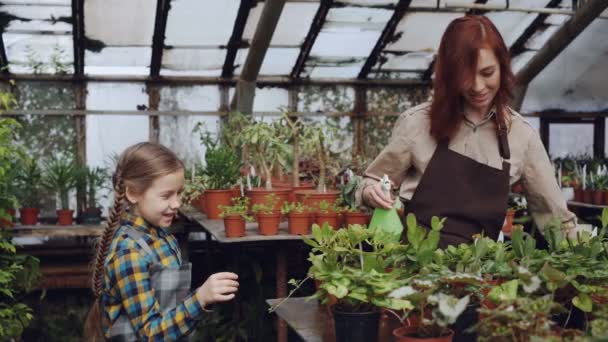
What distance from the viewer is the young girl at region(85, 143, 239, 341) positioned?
189 centimetres

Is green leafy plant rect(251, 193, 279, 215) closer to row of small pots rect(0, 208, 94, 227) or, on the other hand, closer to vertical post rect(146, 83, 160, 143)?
row of small pots rect(0, 208, 94, 227)

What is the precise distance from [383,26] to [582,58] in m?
2.32

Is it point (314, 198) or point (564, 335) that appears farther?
point (314, 198)

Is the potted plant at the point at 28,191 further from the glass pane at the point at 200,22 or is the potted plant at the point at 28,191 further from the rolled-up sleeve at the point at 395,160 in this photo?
the rolled-up sleeve at the point at 395,160

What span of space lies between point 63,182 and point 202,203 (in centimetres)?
203

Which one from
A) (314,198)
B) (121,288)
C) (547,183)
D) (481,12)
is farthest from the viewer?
(481,12)

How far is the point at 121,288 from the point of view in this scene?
1912mm

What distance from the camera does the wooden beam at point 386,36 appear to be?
7091 millimetres

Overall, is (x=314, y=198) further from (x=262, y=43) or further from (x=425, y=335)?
(x=425, y=335)

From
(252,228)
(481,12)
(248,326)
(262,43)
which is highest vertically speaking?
(481,12)

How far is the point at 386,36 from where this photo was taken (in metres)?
7.51

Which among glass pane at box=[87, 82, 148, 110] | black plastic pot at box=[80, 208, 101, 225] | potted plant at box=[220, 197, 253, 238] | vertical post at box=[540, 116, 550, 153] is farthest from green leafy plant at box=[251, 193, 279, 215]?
vertical post at box=[540, 116, 550, 153]

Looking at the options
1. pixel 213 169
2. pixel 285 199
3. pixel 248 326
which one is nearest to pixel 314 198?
pixel 285 199

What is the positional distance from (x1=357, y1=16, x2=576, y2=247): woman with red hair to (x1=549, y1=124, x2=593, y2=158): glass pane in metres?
6.72
